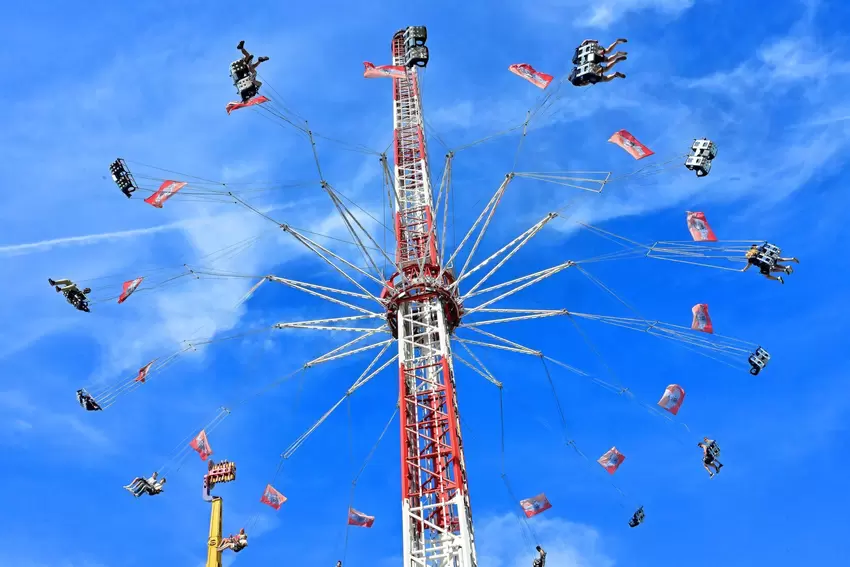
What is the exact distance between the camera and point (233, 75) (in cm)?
4834

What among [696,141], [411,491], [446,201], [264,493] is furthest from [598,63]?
[264,493]

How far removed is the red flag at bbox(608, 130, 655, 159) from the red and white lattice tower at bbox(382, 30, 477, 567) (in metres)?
11.8

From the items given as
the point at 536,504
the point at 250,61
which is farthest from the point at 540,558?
the point at 250,61

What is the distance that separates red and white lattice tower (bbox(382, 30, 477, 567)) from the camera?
136ft

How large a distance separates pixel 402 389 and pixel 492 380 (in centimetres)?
786

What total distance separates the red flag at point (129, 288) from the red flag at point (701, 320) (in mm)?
32304

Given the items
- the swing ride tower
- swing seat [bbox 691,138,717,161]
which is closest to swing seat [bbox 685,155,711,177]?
swing seat [bbox 691,138,717,161]

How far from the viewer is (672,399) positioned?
49188 mm

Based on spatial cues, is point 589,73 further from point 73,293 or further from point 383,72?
point 73,293

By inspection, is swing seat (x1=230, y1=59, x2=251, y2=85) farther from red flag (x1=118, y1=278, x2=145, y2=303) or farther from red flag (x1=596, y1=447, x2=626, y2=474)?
red flag (x1=596, y1=447, x2=626, y2=474)

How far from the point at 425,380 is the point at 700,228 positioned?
17203 millimetres

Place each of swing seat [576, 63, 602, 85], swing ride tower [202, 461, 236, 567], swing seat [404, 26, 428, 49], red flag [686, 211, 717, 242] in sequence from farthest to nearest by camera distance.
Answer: swing seat [404, 26, 428, 49] < red flag [686, 211, 717, 242] < swing seat [576, 63, 602, 85] < swing ride tower [202, 461, 236, 567]

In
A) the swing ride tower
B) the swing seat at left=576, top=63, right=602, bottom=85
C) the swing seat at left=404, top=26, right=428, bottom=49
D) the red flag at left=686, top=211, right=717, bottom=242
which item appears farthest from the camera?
the swing seat at left=404, top=26, right=428, bottom=49

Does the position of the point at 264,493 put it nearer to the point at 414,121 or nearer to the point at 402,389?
the point at 402,389
